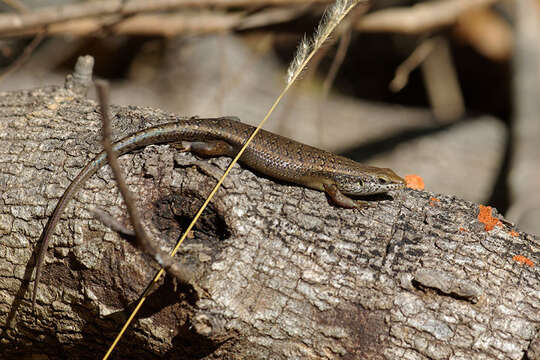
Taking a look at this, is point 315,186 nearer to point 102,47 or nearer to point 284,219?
point 284,219

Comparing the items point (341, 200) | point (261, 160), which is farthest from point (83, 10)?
point (341, 200)

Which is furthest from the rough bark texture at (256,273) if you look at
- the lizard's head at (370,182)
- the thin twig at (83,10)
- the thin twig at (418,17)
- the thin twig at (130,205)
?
the thin twig at (418,17)

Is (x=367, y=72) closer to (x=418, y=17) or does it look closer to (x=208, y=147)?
(x=418, y=17)

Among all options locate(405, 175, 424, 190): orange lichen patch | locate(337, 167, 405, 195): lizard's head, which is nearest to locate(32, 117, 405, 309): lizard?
locate(337, 167, 405, 195): lizard's head

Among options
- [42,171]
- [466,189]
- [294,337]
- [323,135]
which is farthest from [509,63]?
[42,171]

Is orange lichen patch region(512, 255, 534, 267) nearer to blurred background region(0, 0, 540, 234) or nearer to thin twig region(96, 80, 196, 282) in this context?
thin twig region(96, 80, 196, 282)
